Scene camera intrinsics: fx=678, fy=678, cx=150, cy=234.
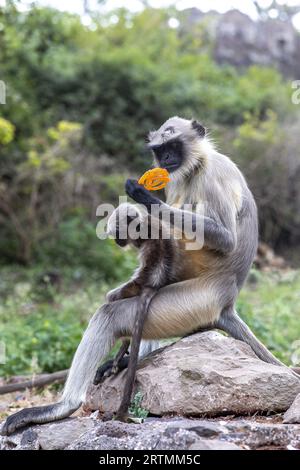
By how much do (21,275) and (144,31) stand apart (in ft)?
32.0

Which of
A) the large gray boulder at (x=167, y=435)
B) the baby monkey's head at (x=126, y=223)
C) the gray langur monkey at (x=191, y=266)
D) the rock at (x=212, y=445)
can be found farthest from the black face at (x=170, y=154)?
the rock at (x=212, y=445)

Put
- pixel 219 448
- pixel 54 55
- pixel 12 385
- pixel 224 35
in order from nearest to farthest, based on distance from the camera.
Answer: pixel 219 448 → pixel 12 385 → pixel 54 55 → pixel 224 35

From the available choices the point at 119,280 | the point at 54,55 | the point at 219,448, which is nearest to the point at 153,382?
the point at 219,448

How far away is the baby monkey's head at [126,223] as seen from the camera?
4344mm

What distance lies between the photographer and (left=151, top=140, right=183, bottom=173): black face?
4586 millimetres

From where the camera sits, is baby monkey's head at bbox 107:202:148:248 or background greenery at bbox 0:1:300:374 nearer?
baby monkey's head at bbox 107:202:148:248

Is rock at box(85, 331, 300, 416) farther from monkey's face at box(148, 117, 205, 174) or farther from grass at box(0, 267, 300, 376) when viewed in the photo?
grass at box(0, 267, 300, 376)

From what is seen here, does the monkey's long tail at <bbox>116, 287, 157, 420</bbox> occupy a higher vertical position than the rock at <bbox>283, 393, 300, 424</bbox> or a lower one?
higher

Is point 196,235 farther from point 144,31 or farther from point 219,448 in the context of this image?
point 144,31

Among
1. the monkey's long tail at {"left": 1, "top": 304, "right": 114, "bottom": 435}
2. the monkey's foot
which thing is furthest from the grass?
the monkey's long tail at {"left": 1, "top": 304, "right": 114, "bottom": 435}

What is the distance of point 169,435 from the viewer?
3.48 m

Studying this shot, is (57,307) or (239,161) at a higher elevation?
(239,161)

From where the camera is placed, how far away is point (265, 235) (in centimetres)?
1440

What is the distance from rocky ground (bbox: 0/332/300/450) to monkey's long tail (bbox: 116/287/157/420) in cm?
14
